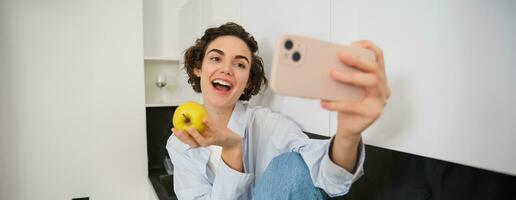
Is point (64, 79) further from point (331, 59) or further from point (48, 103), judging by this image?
point (331, 59)

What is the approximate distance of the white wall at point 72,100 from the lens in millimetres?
1463

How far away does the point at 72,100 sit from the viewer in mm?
1551

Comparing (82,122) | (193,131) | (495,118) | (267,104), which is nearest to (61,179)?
(82,122)

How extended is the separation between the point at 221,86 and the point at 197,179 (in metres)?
0.34

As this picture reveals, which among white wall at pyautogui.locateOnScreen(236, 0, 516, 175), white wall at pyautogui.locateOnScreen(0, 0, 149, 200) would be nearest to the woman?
white wall at pyautogui.locateOnScreen(236, 0, 516, 175)

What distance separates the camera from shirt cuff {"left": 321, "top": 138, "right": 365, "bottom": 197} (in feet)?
1.81

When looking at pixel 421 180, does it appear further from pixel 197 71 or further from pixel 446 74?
pixel 197 71

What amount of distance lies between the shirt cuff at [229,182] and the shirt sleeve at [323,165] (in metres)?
0.15

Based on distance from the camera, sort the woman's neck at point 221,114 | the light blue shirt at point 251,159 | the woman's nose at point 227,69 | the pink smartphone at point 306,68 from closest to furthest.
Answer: the pink smartphone at point 306,68
the light blue shirt at point 251,159
the woman's nose at point 227,69
the woman's neck at point 221,114

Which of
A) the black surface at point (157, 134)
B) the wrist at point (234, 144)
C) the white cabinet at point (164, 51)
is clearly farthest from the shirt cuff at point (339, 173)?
the black surface at point (157, 134)

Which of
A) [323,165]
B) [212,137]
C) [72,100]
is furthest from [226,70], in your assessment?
[72,100]

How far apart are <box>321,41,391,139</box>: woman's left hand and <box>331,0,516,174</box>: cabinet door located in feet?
0.38

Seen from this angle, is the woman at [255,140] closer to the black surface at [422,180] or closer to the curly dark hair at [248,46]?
the curly dark hair at [248,46]

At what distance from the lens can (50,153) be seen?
60.1 inches
